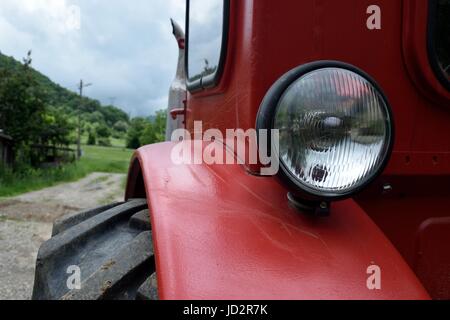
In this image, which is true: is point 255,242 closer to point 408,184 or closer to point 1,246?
point 408,184

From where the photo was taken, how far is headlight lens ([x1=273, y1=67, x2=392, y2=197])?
866mm

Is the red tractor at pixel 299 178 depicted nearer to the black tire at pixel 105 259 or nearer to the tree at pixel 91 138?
the black tire at pixel 105 259

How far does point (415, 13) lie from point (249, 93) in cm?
→ 56

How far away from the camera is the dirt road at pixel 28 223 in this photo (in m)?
3.73

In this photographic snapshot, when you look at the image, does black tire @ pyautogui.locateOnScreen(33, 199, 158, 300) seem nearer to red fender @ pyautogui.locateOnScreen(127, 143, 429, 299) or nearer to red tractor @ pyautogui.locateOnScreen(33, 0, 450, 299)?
red tractor @ pyautogui.locateOnScreen(33, 0, 450, 299)

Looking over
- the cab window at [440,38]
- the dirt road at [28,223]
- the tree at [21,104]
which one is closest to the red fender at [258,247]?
the cab window at [440,38]

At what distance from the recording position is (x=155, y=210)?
0.99 metres

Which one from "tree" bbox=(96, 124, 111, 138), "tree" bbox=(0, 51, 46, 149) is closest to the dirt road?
"tree" bbox=(0, 51, 46, 149)

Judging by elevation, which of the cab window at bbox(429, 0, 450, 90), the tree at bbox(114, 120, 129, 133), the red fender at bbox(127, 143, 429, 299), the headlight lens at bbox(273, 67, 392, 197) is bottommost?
the red fender at bbox(127, 143, 429, 299)

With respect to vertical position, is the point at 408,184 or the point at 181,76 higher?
the point at 181,76

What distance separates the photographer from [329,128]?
34.2 inches

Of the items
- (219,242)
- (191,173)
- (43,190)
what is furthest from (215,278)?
(43,190)

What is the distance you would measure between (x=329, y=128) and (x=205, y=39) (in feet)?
3.57

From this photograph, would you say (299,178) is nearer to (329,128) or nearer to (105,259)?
(329,128)
